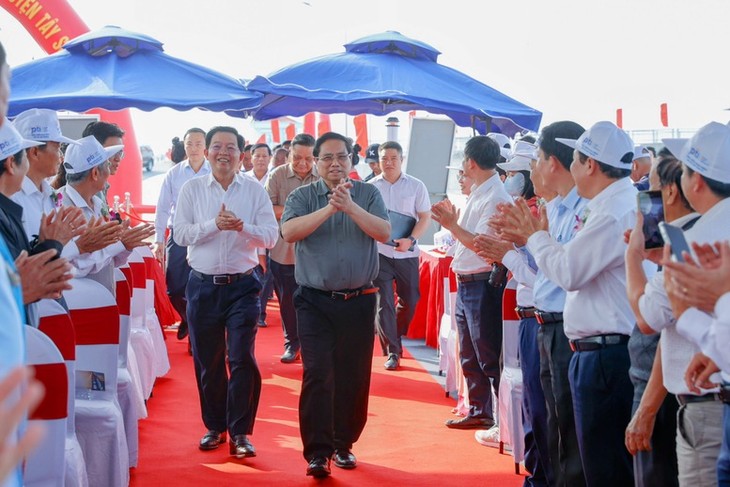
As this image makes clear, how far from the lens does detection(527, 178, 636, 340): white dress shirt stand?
119 inches

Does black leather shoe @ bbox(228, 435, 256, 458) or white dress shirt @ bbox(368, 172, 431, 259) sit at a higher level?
white dress shirt @ bbox(368, 172, 431, 259)

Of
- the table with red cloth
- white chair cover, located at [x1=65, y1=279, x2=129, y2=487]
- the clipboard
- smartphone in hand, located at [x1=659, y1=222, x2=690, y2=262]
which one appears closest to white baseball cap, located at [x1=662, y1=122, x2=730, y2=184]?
smartphone in hand, located at [x1=659, y1=222, x2=690, y2=262]

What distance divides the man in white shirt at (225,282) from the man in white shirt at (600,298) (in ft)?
6.98

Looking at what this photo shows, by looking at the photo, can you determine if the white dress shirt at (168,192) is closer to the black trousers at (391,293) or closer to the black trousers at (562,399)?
the black trousers at (391,293)

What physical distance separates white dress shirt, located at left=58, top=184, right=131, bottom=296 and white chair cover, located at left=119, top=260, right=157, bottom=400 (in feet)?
3.36

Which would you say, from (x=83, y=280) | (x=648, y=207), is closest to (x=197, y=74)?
(x=83, y=280)

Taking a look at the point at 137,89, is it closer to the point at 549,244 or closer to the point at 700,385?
the point at 549,244

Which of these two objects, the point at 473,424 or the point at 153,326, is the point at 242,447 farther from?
the point at 153,326

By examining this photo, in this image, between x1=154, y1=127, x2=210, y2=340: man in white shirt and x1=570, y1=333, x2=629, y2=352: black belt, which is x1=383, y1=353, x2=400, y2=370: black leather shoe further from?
x1=570, y1=333, x2=629, y2=352: black belt

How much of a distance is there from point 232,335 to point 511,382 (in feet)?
4.90

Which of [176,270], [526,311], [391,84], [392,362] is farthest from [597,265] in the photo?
[176,270]

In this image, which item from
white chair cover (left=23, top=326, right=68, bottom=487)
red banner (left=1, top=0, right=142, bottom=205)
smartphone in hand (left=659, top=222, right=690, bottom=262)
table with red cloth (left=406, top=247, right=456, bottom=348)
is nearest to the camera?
smartphone in hand (left=659, top=222, right=690, bottom=262)

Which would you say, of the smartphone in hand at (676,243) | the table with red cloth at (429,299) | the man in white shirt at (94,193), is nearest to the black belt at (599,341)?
the smartphone in hand at (676,243)

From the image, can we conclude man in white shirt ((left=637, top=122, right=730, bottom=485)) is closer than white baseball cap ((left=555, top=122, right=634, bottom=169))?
Yes
